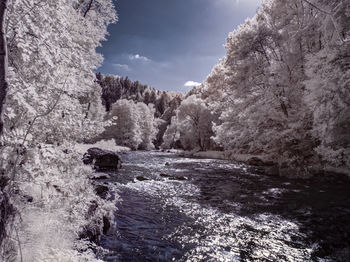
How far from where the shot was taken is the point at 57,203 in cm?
459

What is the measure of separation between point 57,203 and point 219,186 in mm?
9927

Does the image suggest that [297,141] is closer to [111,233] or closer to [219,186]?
[219,186]

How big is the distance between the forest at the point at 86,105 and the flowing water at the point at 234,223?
106 centimetres

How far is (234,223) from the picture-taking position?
7039 mm

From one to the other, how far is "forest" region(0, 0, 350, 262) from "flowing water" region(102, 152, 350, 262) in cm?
106

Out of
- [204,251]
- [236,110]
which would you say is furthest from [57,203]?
[236,110]

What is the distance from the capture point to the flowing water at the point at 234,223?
5.23m

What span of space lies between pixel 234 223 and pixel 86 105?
10.5 metres

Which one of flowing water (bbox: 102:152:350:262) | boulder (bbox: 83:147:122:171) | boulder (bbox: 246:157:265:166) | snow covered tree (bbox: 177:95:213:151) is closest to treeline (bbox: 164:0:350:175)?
flowing water (bbox: 102:152:350:262)

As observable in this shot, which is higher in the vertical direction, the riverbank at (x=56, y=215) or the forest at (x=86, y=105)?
the forest at (x=86, y=105)

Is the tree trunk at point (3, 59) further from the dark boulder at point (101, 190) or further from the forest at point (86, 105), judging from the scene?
the dark boulder at point (101, 190)

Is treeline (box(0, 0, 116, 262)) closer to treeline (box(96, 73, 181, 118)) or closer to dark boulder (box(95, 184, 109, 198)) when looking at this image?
dark boulder (box(95, 184, 109, 198))

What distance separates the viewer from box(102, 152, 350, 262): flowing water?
523 cm

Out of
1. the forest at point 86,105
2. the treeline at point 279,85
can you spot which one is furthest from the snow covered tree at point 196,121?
the treeline at point 279,85
